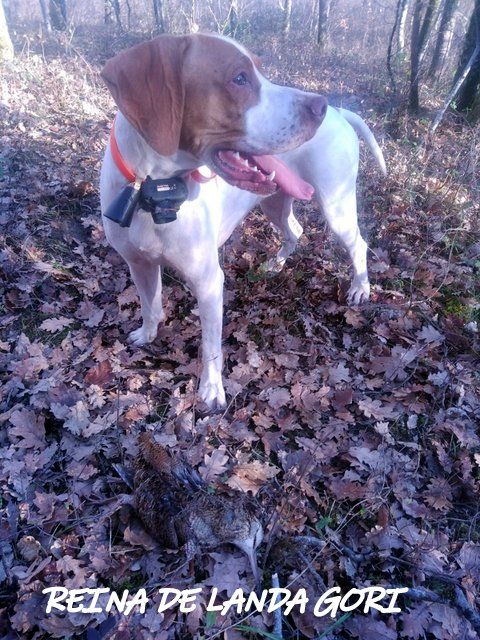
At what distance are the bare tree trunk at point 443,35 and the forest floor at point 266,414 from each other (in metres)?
6.58

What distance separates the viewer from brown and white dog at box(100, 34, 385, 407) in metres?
2.06

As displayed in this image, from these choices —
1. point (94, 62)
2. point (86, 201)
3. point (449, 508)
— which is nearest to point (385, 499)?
point (449, 508)

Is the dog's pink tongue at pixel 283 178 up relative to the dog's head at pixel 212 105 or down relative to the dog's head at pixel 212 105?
down

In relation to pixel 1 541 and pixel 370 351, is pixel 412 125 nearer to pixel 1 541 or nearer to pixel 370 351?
pixel 370 351

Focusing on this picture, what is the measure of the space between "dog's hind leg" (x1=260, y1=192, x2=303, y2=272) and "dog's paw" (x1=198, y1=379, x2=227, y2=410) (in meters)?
1.49

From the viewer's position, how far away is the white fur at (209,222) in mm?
2400

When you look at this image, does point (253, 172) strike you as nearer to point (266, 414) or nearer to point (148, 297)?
point (148, 297)

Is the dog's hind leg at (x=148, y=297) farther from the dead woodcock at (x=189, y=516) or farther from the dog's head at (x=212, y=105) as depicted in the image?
the dead woodcock at (x=189, y=516)

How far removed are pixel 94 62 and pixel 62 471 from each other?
11908mm

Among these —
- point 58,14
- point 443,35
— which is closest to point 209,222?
point 443,35

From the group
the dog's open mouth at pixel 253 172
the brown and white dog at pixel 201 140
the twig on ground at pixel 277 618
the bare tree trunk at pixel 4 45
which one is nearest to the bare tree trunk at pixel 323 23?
the bare tree trunk at pixel 4 45

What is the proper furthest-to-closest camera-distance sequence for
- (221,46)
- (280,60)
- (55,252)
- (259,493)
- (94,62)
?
(280,60)
(94,62)
(55,252)
(259,493)
(221,46)

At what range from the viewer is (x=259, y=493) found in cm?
255

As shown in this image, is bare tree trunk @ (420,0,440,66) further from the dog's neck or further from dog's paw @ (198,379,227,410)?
dog's paw @ (198,379,227,410)
